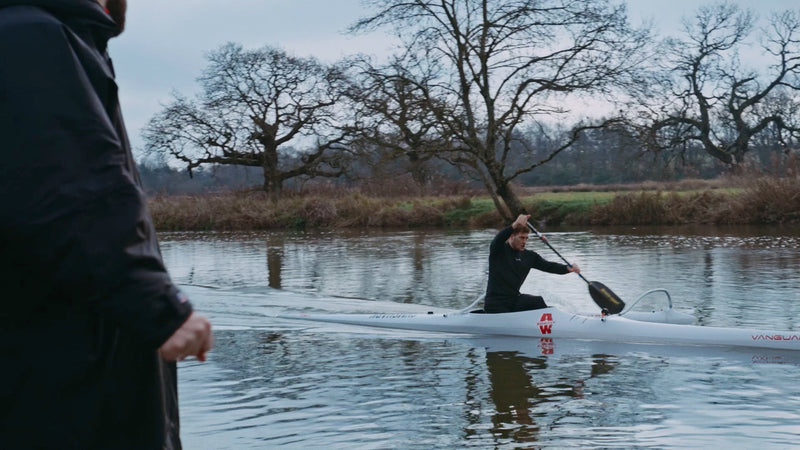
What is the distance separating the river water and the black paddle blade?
1025 mm

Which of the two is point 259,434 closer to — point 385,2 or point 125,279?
point 125,279

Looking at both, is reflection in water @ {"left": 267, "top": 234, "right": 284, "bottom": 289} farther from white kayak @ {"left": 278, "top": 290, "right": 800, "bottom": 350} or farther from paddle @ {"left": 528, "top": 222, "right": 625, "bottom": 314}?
paddle @ {"left": 528, "top": 222, "right": 625, "bottom": 314}

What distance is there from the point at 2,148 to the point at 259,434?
477cm

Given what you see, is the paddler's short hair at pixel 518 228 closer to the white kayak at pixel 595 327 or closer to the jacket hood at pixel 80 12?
the white kayak at pixel 595 327

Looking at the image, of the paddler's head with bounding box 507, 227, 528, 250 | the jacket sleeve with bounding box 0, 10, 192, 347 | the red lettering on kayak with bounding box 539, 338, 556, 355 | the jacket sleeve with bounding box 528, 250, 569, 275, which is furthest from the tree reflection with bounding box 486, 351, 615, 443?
the jacket sleeve with bounding box 0, 10, 192, 347

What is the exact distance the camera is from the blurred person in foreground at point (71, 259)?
1.45m

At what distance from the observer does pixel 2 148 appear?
146cm

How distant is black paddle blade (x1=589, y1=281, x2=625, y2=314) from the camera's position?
404 inches

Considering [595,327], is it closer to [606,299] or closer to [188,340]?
[606,299]

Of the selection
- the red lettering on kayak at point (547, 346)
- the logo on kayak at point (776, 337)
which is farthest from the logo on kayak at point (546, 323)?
the logo on kayak at point (776, 337)

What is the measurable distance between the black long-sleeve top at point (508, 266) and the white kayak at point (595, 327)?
316 millimetres

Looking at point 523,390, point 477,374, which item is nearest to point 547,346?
point 477,374

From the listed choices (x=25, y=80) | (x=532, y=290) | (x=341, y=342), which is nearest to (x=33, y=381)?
(x=25, y=80)

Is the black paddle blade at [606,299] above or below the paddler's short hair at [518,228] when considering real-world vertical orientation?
below
